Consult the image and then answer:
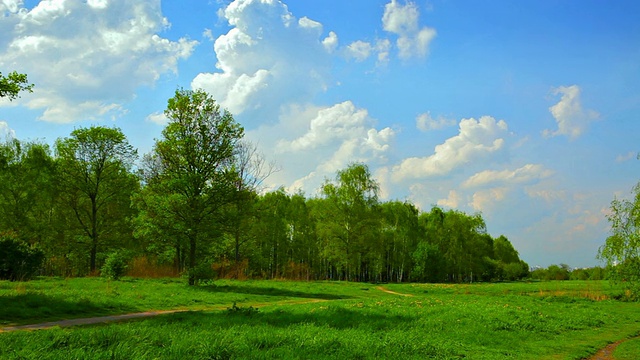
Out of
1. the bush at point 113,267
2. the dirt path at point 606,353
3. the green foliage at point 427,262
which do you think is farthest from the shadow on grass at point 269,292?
the green foliage at point 427,262

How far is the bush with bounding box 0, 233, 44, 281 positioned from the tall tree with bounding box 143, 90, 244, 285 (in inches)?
361

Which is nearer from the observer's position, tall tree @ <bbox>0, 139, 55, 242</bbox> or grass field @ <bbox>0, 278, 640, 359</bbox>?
grass field @ <bbox>0, 278, 640, 359</bbox>

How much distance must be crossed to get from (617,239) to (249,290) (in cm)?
3193

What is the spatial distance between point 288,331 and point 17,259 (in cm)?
2712

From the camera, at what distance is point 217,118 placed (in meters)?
38.3

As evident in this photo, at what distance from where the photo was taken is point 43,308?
18.4m

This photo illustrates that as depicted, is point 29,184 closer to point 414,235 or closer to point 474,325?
point 474,325

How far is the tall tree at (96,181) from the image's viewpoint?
5281 centimetres

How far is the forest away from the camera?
3669 cm

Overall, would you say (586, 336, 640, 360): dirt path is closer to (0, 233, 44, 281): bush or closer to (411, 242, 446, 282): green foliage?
(0, 233, 44, 281): bush

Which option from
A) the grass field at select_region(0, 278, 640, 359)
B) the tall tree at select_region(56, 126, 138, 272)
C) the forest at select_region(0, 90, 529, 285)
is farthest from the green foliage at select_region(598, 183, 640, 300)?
the tall tree at select_region(56, 126, 138, 272)

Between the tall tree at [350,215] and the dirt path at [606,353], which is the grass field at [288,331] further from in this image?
the tall tree at [350,215]

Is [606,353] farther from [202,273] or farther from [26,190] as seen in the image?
[26,190]

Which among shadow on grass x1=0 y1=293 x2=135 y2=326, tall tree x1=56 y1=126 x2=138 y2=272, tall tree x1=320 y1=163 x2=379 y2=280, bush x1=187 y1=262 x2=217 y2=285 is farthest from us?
tall tree x1=320 y1=163 x2=379 y2=280
